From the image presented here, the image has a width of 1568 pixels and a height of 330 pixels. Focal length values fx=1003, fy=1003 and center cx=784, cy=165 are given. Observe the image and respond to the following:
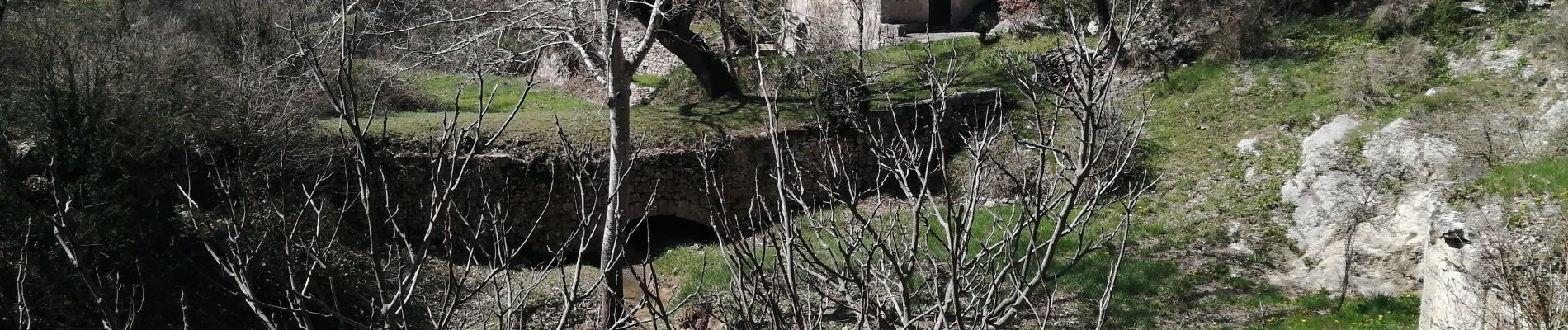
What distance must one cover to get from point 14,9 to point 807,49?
31.4 feet

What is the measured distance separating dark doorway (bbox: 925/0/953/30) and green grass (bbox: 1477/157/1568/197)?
1641 centimetres

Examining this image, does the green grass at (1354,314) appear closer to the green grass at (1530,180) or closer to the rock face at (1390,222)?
the rock face at (1390,222)

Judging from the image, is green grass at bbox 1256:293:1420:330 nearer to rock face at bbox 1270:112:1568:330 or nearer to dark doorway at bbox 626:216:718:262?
rock face at bbox 1270:112:1568:330

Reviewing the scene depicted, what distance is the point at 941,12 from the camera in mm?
25281

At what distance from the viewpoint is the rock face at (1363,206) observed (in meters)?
9.73

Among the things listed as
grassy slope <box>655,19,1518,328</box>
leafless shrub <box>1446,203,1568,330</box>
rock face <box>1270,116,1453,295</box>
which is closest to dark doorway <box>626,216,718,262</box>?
grassy slope <box>655,19,1518,328</box>

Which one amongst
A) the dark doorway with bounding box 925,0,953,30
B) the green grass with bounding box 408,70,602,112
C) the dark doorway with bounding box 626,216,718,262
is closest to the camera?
the dark doorway with bounding box 626,216,718,262

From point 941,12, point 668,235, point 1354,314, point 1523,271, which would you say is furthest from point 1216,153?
point 941,12

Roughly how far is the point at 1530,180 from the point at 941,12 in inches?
686

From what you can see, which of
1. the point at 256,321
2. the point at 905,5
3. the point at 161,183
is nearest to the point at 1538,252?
the point at 256,321

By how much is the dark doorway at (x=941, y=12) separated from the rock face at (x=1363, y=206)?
43.2 ft

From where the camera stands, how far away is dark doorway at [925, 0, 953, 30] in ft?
82.1

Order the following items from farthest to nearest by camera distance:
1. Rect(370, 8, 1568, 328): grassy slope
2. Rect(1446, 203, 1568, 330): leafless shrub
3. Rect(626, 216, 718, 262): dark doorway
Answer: Rect(626, 216, 718, 262): dark doorway
Rect(370, 8, 1568, 328): grassy slope
Rect(1446, 203, 1568, 330): leafless shrub

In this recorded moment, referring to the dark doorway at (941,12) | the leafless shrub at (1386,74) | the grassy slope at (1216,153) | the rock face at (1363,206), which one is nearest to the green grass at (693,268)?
the grassy slope at (1216,153)
